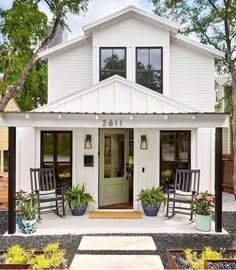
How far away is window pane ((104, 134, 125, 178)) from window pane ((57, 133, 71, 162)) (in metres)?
1.12

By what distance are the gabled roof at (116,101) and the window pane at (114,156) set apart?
1.37 m

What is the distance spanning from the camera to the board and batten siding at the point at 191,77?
11.1 meters

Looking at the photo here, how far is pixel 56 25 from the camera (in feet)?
46.0

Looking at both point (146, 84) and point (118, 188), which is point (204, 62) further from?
point (118, 188)

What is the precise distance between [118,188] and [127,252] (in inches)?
170

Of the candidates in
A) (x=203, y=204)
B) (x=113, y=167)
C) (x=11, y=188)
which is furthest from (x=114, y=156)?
(x=11, y=188)

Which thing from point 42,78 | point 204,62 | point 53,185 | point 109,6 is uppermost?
point 109,6

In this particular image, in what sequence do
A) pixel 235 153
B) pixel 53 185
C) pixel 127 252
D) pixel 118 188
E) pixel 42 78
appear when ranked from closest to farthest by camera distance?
pixel 127 252 → pixel 53 185 → pixel 118 188 → pixel 235 153 → pixel 42 78

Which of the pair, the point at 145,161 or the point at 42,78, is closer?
the point at 145,161

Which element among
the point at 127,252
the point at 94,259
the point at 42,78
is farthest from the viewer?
the point at 42,78

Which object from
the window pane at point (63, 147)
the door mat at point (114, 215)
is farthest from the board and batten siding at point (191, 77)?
the door mat at point (114, 215)

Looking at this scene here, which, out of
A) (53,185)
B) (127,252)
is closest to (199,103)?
(53,185)

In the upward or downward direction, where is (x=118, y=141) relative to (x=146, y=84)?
downward

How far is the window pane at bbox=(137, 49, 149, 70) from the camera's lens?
10.9 metres
